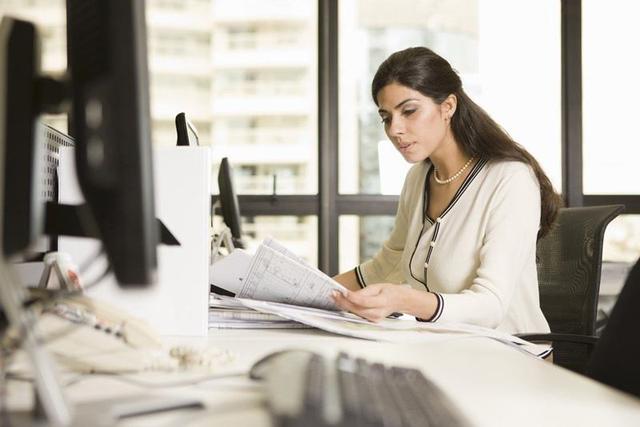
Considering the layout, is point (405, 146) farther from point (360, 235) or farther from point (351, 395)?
point (360, 235)

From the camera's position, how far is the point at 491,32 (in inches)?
138

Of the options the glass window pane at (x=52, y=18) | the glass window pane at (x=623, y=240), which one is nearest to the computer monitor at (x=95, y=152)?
the glass window pane at (x=52, y=18)

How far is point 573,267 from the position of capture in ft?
5.81

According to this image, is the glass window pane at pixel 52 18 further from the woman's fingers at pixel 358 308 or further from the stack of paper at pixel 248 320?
the woman's fingers at pixel 358 308

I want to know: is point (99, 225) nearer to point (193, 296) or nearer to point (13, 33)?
point (13, 33)

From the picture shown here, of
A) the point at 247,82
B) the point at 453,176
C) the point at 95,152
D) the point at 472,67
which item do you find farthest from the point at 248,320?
the point at 472,67

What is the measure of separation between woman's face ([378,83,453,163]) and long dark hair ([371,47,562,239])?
2 cm

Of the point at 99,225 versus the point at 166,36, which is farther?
the point at 166,36

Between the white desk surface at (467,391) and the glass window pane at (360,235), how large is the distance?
7.92 ft

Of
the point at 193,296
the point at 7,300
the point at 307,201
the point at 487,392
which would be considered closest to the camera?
the point at 7,300

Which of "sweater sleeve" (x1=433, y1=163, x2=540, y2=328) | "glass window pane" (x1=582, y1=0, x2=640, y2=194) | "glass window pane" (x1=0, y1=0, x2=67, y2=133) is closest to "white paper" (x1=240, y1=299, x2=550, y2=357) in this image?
"sweater sleeve" (x1=433, y1=163, x2=540, y2=328)

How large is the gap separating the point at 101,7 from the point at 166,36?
3.09 meters

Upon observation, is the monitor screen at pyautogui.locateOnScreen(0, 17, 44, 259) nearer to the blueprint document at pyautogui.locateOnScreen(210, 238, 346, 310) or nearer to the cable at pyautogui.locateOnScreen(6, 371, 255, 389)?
the cable at pyautogui.locateOnScreen(6, 371, 255, 389)

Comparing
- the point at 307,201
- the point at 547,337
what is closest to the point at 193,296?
the point at 547,337
